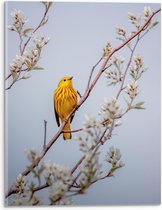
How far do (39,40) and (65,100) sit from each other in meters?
0.29

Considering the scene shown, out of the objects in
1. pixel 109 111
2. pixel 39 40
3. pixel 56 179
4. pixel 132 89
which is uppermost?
pixel 39 40

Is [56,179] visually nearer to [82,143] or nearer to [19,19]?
[82,143]

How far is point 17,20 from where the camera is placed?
219 centimetres

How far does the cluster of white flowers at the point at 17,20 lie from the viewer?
218 cm

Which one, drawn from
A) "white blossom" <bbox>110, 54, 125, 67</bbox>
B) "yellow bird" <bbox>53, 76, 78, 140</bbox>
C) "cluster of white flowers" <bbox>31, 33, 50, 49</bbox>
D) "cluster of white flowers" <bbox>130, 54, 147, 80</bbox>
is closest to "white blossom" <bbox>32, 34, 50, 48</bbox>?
"cluster of white flowers" <bbox>31, 33, 50, 49</bbox>

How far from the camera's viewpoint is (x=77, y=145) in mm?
2180

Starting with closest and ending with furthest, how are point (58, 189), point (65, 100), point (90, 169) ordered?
1. point (90, 169)
2. point (58, 189)
3. point (65, 100)

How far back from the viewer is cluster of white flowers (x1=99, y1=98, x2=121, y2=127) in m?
2.09

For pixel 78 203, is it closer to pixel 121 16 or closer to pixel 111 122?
pixel 111 122

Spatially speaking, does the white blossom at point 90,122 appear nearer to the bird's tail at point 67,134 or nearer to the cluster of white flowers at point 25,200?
the bird's tail at point 67,134

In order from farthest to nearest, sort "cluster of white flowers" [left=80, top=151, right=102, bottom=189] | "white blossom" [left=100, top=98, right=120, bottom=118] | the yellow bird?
the yellow bird
"white blossom" [left=100, top=98, right=120, bottom=118]
"cluster of white flowers" [left=80, top=151, right=102, bottom=189]

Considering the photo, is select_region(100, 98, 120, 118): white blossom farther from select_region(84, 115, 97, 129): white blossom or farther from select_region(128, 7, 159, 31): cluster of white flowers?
select_region(128, 7, 159, 31): cluster of white flowers

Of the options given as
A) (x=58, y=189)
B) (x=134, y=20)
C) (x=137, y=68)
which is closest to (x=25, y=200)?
(x=58, y=189)

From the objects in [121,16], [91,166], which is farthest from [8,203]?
[121,16]
